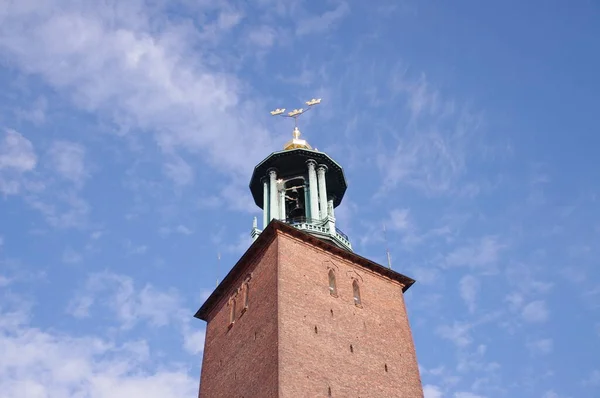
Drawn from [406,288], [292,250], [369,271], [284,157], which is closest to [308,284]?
[292,250]

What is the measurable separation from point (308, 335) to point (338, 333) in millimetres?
1475

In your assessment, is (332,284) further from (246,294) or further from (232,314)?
(232,314)

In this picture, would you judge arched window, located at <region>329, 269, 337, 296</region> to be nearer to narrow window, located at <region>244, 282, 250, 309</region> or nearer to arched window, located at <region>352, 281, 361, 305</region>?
arched window, located at <region>352, 281, 361, 305</region>

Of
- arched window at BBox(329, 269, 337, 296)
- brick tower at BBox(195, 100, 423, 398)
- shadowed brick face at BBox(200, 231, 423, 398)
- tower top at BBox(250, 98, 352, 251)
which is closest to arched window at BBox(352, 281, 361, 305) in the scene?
A: brick tower at BBox(195, 100, 423, 398)

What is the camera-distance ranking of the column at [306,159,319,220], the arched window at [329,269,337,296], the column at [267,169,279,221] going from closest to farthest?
the arched window at [329,269,337,296]
the column at [306,159,319,220]
the column at [267,169,279,221]

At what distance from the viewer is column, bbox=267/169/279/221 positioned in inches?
1268

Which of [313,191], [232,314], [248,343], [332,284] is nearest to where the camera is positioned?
[248,343]

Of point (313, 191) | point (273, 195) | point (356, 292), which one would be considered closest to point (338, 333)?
point (356, 292)

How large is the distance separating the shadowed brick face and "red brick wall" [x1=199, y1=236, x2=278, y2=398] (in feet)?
0.14

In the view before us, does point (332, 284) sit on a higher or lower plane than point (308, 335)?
higher

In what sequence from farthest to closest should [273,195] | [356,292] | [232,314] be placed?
[273,195]
[232,314]
[356,292]

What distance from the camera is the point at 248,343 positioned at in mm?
25484

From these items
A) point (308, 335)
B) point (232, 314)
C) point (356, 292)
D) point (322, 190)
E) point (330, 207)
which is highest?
point (330, 207)

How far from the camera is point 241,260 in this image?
29.1 m
